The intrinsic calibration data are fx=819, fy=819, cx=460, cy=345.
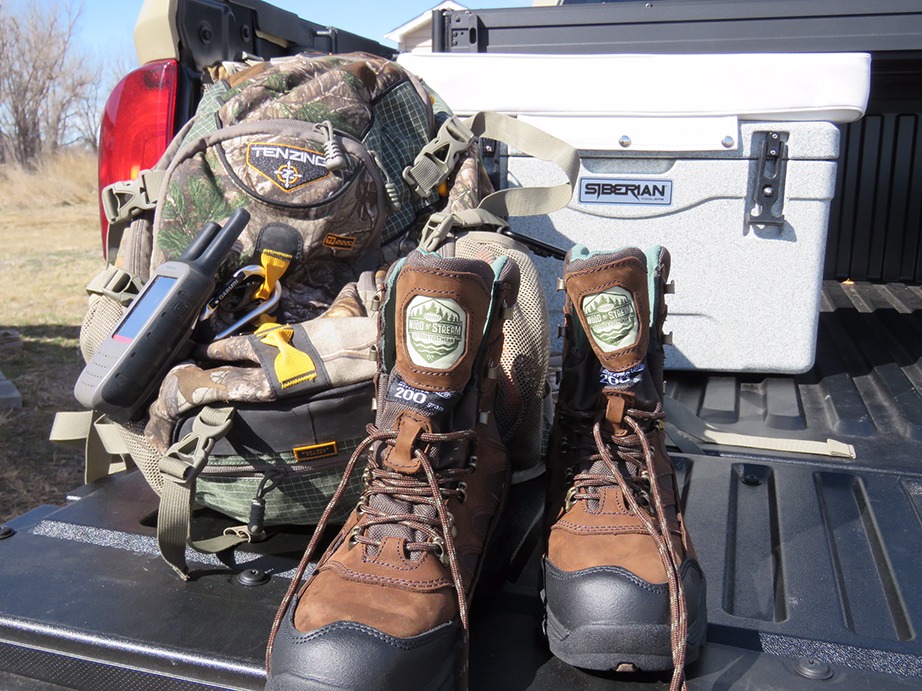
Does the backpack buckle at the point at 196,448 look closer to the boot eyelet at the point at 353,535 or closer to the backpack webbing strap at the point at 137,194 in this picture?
the boot eyelet at the point at 353,535

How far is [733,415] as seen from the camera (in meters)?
2.04

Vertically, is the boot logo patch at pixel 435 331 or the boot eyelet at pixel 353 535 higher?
the boot logo patch at pixel 435 331

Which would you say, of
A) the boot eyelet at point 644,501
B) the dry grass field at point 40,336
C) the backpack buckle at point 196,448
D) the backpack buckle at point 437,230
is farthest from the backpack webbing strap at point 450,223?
the dry grass field at point 40,336

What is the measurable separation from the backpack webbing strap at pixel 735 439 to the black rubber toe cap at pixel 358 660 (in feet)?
3.04

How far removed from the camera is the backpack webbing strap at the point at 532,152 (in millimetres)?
1746

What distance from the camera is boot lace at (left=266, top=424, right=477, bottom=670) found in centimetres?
108

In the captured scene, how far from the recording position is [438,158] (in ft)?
5.86

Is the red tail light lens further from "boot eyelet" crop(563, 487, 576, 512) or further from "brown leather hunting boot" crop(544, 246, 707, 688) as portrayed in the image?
"boot eyelet" crop(563, 487, 576, 512)

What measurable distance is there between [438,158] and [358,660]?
115cm

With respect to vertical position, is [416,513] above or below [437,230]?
below

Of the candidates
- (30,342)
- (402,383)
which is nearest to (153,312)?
(402,383)

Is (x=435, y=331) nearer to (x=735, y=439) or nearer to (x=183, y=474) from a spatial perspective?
(x=183, y=474)

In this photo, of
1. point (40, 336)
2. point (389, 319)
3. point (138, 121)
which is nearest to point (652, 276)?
point (389, 319)

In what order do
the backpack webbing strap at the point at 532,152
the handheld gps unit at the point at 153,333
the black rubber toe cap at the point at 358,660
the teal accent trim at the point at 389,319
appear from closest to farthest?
the black rubber toe cap at the point at 358,660 < the teal accent trim at the point at 389,319 < the handheld gps unit at the point at 153,333 < the backpack webbing strap at the point at 532,152
